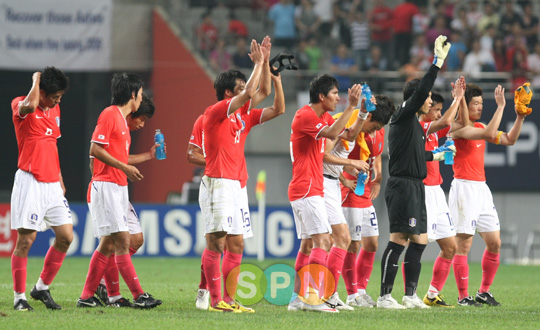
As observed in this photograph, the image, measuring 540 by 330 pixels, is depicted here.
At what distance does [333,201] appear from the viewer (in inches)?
374

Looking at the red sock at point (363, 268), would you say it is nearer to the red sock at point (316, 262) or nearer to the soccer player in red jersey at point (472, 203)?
the soccer player in red jersey at point (472, 203)

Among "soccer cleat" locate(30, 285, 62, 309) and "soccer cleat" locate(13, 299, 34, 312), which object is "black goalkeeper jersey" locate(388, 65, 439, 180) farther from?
"soccer cleat" locate(13, 299, 34, 312)

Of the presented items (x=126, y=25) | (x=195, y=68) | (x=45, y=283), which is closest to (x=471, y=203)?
(x=45, y=283)

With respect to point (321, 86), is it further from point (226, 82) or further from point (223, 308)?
point (223, 308)

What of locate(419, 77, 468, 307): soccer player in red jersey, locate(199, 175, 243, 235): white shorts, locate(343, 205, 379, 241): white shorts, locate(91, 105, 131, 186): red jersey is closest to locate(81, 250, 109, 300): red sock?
locate(91, 105, 131, 186): red jersey

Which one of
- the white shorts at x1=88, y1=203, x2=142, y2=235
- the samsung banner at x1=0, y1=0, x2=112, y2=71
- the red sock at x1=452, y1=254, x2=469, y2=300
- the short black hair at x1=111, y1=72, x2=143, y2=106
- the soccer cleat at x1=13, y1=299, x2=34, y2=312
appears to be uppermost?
the samsung banner at x1=0, y1=0, x2=112, y2=71

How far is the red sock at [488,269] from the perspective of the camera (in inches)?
416

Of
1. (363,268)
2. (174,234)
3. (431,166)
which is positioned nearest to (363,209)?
(363,268)

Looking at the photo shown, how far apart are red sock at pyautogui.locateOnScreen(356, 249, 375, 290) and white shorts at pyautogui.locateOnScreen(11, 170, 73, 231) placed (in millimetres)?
3468

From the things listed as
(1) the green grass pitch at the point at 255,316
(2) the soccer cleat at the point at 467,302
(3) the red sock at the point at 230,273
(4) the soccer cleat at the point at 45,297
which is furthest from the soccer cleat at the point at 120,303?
(2) the soccer cleat at the point at 467,302

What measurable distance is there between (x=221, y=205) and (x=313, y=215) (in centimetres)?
98

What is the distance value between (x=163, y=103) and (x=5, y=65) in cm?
384

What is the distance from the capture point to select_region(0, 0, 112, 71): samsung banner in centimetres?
2009

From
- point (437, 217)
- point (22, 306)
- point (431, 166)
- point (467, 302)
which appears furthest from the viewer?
point (431, 166)
